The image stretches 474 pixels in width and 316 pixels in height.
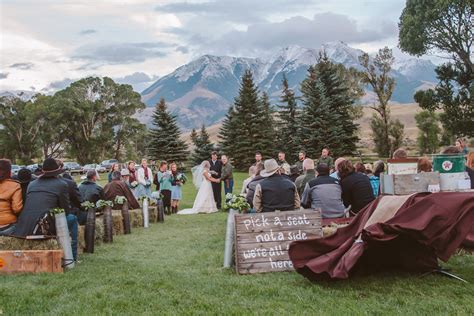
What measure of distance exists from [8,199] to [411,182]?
19.4ft

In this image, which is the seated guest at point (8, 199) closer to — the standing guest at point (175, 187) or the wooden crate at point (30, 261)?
the wooden crate at point (30, 261)

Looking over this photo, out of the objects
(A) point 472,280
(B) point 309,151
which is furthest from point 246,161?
(A) point 472,280

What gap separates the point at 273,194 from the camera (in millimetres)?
8211

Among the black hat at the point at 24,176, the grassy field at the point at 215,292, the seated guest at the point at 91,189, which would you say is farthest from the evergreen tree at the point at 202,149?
the grassy field at the point at 215,292

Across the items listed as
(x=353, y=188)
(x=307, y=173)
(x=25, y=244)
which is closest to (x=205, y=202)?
(x=307, y=173)

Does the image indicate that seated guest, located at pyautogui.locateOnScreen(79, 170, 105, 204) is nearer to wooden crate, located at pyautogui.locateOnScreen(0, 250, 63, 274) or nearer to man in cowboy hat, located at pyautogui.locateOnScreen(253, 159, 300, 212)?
wooden crate, located at pyautogui.locateOnScreen(0, 250, 63, 274)

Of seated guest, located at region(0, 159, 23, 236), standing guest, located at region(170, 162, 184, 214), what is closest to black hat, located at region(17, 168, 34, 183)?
seated guest, located at region(0, 159, 23, 236)

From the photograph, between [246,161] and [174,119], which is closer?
[246,161]

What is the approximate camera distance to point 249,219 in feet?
24.3

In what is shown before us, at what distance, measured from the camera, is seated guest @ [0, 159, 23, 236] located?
320 inches

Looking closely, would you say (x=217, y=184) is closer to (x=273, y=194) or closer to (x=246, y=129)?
(x=273, y=194)

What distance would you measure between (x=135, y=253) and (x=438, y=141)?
206ft

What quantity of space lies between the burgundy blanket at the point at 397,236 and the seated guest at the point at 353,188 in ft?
7.40

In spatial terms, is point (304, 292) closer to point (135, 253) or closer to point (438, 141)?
point (135, 253)
